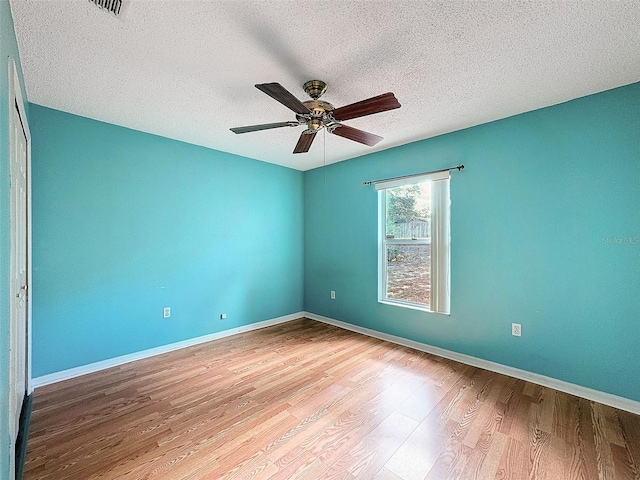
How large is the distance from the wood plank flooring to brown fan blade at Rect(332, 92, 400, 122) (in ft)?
6.98

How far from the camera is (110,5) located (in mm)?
1359

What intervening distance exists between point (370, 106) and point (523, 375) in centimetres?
270

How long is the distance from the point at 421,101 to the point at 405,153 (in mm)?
1073

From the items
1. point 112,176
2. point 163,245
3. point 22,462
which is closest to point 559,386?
point 22,462

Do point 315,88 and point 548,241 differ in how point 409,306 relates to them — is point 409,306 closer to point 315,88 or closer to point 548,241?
point 548,241

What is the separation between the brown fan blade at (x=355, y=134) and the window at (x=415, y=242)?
3.63 ft

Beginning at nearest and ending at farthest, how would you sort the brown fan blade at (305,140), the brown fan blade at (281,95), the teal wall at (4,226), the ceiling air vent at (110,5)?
the teal wall at (4,226), the ceiling air vent at (110,5), the brown fan blade at (281,95), the brown fan blade at (305,140)

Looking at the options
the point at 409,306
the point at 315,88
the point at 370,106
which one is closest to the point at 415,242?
the point at 409,306

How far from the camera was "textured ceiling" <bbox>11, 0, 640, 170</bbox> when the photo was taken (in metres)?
1.42

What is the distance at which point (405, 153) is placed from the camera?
3393mm

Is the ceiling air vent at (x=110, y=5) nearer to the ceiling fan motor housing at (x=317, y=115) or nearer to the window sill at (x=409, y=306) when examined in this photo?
the ceiling fan motor housing at (x=317, y=115)

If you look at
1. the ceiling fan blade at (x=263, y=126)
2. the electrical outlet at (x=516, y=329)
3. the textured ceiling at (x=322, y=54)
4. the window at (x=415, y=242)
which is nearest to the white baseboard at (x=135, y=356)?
the window at (x=415, y=242)

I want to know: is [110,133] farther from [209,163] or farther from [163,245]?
[163,245]

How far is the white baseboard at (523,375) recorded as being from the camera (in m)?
2.10
